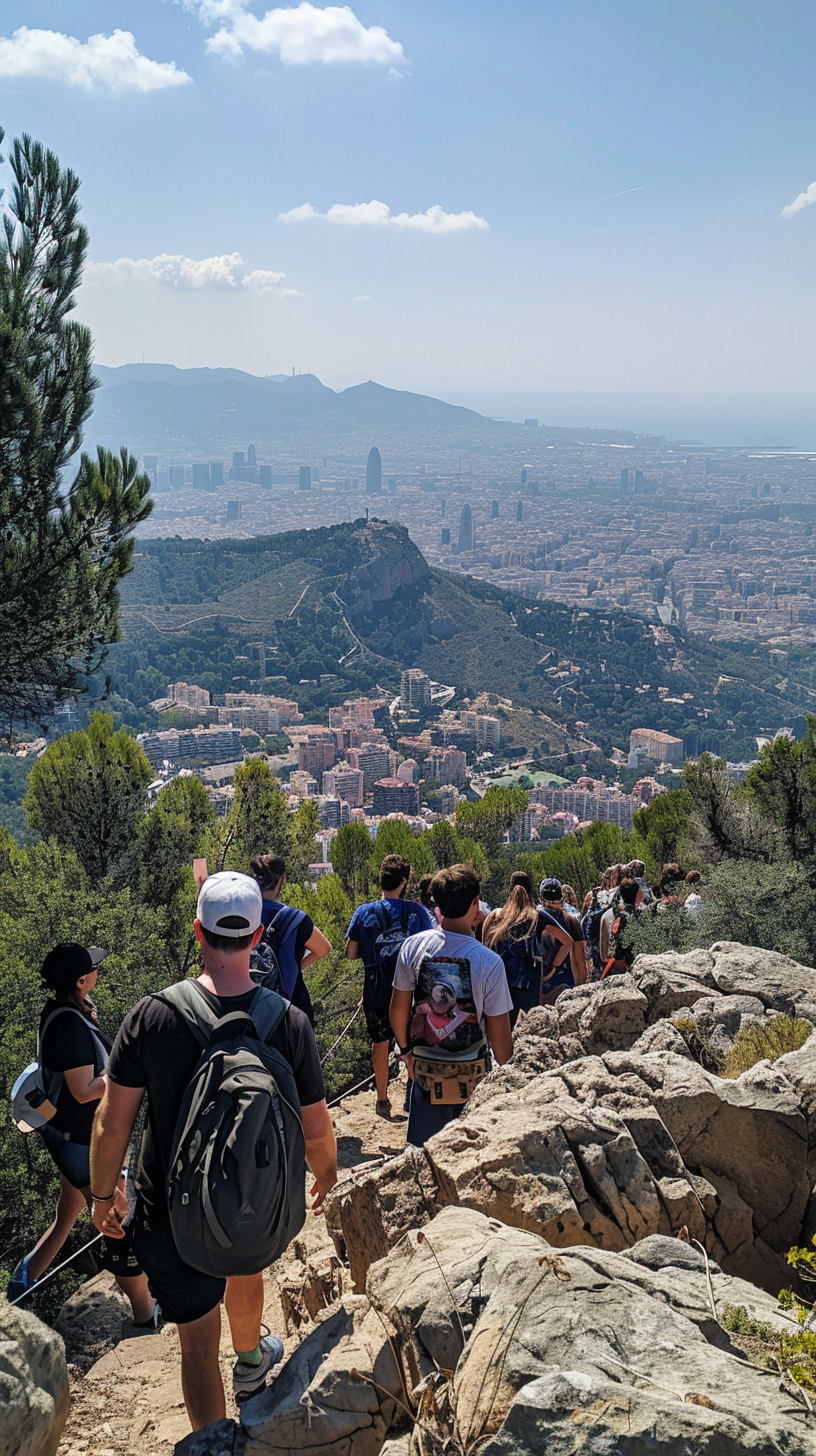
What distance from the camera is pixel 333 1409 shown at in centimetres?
214

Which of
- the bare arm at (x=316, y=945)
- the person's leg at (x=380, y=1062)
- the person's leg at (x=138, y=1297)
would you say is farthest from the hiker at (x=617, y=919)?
the person's leg at (x=138, y=1297)

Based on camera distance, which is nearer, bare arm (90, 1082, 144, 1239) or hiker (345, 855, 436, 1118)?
bare arm (90, 1082, 144, 1239)

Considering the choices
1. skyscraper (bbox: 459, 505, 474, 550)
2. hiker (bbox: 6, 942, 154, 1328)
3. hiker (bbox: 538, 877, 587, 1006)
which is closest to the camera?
hiker (bbox: 6, 942, 154, 1328)

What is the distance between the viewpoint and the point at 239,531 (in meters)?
165

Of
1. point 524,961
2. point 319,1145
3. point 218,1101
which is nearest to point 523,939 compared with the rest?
point 524,961

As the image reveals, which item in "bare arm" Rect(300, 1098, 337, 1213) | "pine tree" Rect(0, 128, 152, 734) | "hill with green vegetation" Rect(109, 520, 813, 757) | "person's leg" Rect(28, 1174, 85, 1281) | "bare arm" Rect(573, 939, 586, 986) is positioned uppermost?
"pine tree" Rect(0, 128, 152, 734)

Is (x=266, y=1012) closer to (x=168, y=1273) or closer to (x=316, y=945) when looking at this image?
(x=168, y=1273)

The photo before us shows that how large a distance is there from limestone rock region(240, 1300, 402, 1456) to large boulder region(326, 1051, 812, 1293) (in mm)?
616

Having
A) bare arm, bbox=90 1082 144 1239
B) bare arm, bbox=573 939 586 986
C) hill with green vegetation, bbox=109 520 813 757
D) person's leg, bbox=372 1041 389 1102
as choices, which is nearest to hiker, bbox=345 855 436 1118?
person's leg, bbox=372 1041 389 1102

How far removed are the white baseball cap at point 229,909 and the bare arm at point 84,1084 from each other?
4.50 ft

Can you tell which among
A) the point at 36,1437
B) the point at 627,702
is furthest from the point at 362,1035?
the point at 627,702

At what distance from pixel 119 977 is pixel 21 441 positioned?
3612 mm

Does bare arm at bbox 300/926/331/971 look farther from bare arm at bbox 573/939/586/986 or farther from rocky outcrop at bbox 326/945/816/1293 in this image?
bare arm at bbox 573/939/586/986

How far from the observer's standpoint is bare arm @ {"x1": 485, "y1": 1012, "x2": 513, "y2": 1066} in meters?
3.46
